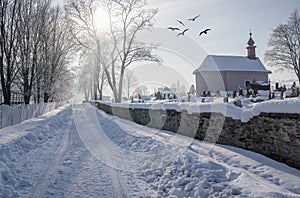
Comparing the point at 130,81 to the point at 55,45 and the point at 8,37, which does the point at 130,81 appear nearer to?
the point at 55,45

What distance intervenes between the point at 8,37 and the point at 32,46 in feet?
17.3

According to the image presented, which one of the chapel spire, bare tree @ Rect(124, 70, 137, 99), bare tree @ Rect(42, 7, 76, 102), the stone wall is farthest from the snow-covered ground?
bare tree @ Rect(124, 70, 137, 99)

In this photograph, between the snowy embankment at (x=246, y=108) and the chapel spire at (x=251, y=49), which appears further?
the chapel spire at (x=251, y=49)

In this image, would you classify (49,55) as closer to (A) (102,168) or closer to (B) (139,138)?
(B) (139,138)

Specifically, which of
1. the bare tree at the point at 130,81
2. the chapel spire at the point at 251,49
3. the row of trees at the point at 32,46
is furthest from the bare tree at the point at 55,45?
the bare tree at the point at 130,81

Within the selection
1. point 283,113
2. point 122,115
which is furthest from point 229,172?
point 122,115

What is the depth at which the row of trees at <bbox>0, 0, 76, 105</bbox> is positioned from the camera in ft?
62.1

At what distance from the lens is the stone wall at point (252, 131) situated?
542 centimetres

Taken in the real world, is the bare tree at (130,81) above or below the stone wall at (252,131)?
above

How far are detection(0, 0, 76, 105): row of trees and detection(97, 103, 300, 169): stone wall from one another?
13759 millimetres

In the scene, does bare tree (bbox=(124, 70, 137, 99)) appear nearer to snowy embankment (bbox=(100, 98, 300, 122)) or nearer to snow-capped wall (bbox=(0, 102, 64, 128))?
snow-capped wall (bbox=(0, 102, 64, 128))

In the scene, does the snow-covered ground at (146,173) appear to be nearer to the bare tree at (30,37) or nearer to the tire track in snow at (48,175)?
the tire track in snow at (48,175)

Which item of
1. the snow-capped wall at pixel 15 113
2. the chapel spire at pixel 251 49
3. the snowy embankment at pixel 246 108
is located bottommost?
the snow-capped wall at pixel 15 113

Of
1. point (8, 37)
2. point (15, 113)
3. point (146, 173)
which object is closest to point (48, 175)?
point (146, 173)
